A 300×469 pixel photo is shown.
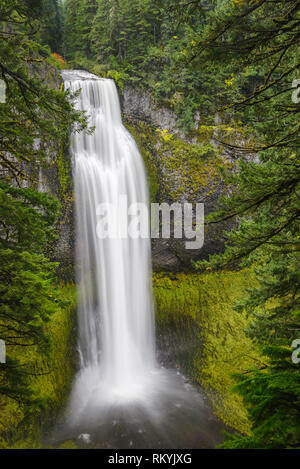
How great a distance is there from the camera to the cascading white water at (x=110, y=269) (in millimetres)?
10516

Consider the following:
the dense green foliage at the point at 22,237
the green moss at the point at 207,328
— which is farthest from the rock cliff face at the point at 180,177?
the dense green foliage at the point at 22,237

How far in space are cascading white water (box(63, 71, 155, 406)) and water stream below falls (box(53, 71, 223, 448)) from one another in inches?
1.5

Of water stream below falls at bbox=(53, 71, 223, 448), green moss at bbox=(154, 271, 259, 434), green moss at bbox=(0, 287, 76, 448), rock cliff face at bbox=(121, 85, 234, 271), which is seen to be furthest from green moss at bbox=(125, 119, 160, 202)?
green moss at bbox=(0, 287, 76, 448)

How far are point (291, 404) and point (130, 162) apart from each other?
450 inches

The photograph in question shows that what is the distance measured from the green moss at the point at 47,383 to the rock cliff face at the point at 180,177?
459 cm

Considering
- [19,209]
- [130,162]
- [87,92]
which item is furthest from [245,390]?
[87,92]

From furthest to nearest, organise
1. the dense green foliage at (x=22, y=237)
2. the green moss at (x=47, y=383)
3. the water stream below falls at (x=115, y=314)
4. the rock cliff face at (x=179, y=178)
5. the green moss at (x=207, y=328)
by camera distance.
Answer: the rock cliff face at (x=179, y=178) < the green moss at (x=207, y=328) < the water stream below falls at (x=115, y=314) < the green moss at (x=47, y=383) < the dense green foliage at (x=22, y=237)

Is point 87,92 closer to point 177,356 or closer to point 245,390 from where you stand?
point 177,356

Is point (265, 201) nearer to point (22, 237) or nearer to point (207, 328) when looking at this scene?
point (22, 237)

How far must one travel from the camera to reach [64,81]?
11922 millimetres

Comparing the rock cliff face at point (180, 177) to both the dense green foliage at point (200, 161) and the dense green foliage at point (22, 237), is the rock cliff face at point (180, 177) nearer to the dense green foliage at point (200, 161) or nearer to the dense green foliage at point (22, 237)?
the dense green foliage at point (200, 161)

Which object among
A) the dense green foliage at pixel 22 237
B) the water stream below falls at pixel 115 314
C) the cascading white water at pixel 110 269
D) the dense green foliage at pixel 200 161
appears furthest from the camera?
the cascading white water at pixel 110 269
